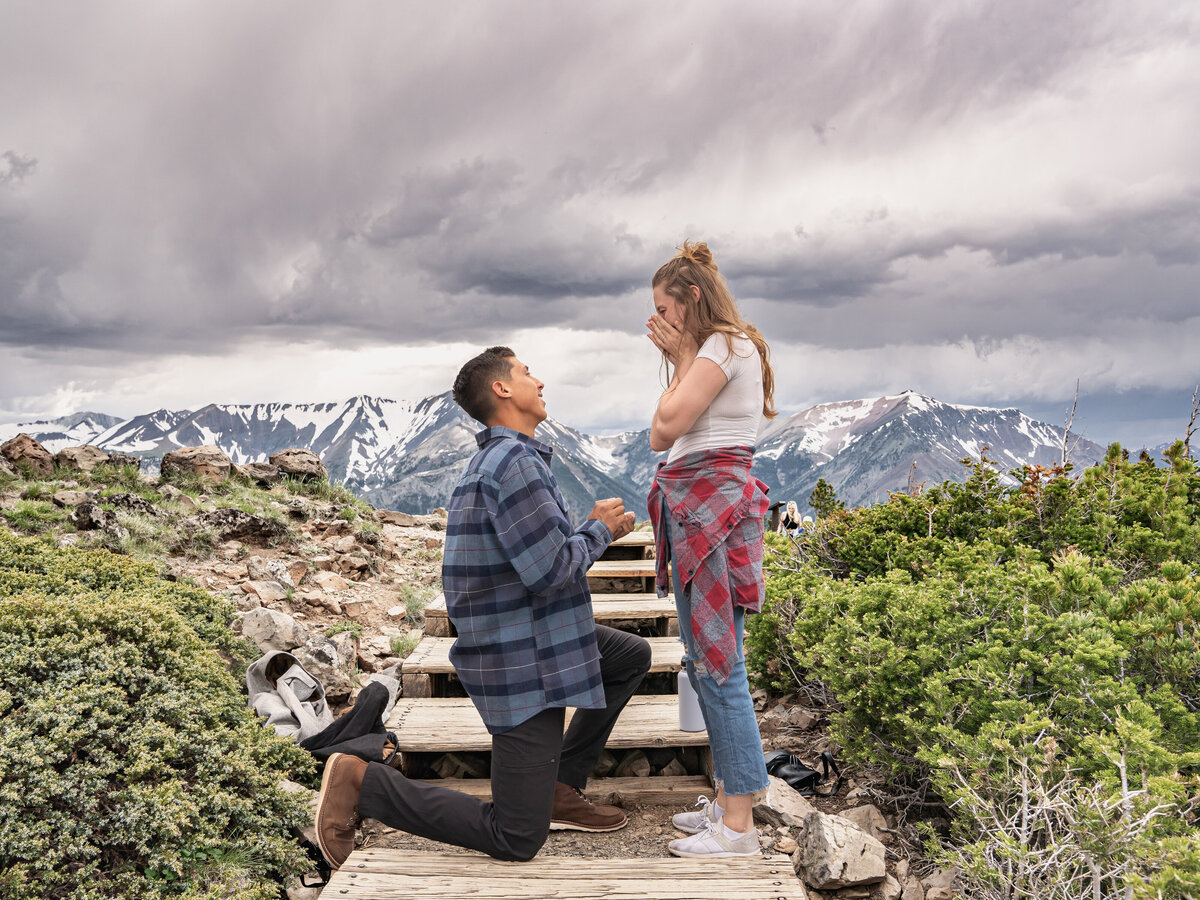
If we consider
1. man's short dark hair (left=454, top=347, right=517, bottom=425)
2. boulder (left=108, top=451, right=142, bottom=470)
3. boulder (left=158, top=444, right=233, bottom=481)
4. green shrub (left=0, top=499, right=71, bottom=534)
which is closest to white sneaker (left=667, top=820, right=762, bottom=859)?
man's short dark hair (left=454, top=347, right=517, bottom=425)

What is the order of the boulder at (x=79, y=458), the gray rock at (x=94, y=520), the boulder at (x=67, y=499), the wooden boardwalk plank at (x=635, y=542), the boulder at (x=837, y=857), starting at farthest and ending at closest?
1. the boulder at (x=79, y=458)
2. the boulder at (x=67, y=499)
3. the gray rock at (x=94, y=520)
4. the wooden boardwalk plank at (x=635, y=542)
5. the boulder at (x=837, y=857)

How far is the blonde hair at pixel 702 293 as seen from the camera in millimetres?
3193

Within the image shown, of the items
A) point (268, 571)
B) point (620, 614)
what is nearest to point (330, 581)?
point (268, 571)

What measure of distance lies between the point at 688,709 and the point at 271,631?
10.9 ft

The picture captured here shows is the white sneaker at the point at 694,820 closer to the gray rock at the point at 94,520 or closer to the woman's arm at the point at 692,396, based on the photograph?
the woman's arm at the point at 692,396

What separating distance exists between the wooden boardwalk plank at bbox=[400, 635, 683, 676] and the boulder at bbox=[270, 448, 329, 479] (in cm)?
783

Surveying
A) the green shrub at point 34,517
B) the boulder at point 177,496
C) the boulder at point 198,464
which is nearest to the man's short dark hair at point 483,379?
the green shrub at point 34,517

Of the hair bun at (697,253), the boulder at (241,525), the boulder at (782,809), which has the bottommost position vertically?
the boulder at (782,809)

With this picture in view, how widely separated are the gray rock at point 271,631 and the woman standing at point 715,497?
3533 mm

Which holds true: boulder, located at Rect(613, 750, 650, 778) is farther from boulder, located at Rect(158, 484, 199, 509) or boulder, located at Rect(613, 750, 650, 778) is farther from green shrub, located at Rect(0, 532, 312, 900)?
boulder, located at Rect(158, 484, 199, 509)

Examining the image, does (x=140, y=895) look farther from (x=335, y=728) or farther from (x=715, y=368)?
(x=715, y=368)

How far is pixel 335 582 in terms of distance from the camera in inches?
307

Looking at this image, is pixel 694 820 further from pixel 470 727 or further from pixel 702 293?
pixel 702 293

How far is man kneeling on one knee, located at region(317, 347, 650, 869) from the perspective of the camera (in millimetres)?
3086
